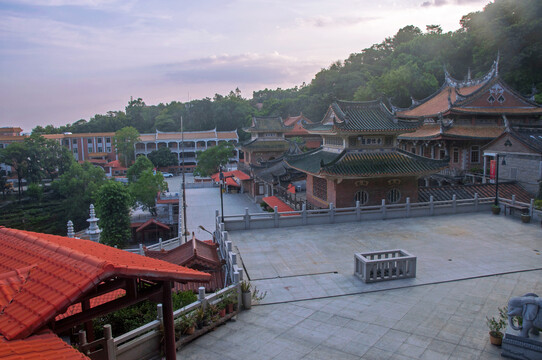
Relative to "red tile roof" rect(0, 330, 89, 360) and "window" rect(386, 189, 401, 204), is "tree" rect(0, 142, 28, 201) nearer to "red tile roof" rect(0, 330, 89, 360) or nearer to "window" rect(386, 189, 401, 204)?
"window" rect(386, 189, 401, 204)

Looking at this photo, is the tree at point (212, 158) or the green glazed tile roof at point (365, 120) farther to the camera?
the tree at point (212, 158)

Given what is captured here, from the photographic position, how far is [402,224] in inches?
746

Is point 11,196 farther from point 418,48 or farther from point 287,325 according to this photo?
point 418,48

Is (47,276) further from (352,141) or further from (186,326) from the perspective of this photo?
(352,141)

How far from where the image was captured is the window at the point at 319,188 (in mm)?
22578

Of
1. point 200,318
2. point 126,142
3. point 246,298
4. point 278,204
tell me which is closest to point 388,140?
point 278,204

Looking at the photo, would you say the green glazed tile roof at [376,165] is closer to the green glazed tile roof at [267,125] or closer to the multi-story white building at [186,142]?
the green glazed tile roof at [267,125]

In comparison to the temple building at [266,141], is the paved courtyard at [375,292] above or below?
below

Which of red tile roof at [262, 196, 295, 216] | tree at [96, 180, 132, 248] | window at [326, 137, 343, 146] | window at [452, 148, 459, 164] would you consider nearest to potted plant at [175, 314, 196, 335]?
window at [326, 137, 343, 146]

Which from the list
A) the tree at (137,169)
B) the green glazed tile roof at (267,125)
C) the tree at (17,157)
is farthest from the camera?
the tree at (17,157)

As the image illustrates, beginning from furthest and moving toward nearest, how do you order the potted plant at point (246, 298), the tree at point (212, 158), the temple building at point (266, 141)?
the tree at point (212, 158) → the temple building at point (266, 141) → the potted plant at point (246, 298)

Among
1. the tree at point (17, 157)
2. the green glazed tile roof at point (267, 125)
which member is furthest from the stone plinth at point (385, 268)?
the tree at point (17, 157)

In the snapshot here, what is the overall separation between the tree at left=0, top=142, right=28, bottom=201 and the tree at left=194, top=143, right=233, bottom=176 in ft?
91.4

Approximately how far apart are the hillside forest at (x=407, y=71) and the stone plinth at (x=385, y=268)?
12820 millimetres
